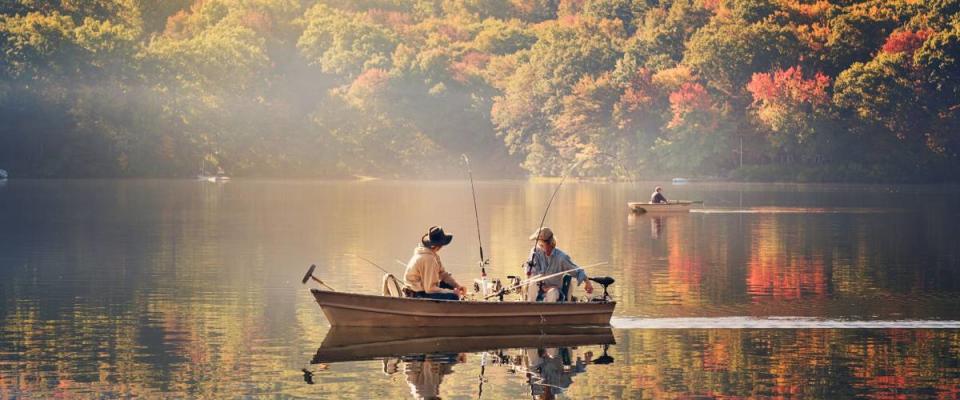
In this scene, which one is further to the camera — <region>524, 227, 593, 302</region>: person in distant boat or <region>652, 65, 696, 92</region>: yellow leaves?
<region>652, 65, 696, 92</region>: yellow leaves

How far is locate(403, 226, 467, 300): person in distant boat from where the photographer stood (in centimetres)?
2395

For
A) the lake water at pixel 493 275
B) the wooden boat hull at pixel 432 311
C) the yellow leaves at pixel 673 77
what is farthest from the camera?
the yellow leaves at pixel 673 77

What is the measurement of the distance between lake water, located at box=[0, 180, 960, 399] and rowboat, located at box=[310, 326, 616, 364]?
0.19 meters

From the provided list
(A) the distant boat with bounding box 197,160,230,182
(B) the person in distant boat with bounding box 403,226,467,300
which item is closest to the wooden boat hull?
(B) the person in distant boat with bounding box 403,226,467,300

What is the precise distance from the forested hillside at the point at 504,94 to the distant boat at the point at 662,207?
44212 millimetres

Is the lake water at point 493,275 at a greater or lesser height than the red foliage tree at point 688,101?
lesser

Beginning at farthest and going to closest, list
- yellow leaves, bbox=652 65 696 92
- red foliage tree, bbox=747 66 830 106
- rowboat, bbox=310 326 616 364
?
yellow leaves, bbox=652 65 696 92
red foliage tree, bbox=747 66 830 106
rowboat, bbox=310 326 616 364

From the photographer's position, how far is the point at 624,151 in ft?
415

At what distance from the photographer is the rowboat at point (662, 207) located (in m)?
65.2

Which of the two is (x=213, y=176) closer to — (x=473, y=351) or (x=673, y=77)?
(x=673, y=77)

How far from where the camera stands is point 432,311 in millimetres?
23719

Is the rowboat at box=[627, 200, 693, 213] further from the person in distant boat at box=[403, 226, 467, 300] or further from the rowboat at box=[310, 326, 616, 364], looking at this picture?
the person in distant boat at box=[403, 226, 467, 300]

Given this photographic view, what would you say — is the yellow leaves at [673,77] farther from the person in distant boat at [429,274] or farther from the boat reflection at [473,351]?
the person in distant boat at [429,274]

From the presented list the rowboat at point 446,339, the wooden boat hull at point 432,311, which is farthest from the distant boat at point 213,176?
the rowboat at point 446,339
